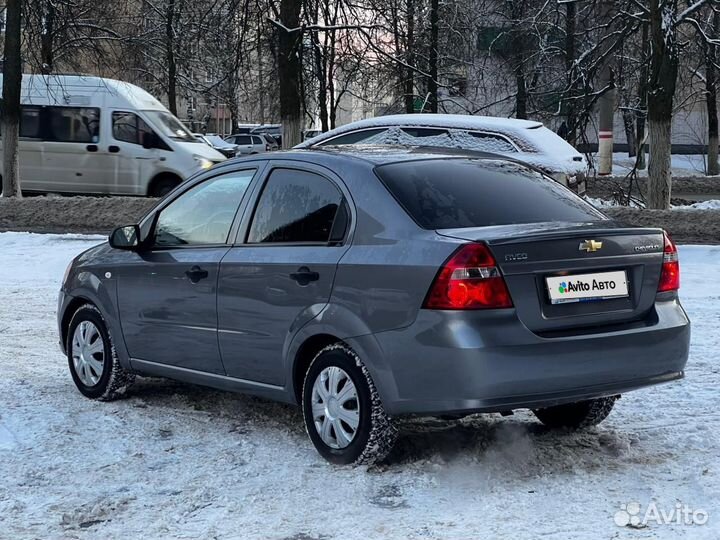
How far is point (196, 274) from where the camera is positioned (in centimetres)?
615

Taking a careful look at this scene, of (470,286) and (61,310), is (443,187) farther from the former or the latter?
(61,310)

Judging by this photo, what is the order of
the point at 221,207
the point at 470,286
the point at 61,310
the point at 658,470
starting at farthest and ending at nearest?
the point at 61,310, the point at 221,207, the point at 658,470, the point at 470,286

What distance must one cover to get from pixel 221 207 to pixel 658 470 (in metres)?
2.72

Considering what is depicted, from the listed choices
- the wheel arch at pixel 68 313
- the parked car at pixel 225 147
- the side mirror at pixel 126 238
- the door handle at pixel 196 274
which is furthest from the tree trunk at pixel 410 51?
the door handle at pixel 196 274

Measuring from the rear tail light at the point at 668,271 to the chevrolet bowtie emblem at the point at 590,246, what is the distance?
18.6 inches

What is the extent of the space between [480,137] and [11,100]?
987 centimetres

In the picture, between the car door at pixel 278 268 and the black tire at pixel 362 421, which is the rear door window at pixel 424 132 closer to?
the car door at pixel 278 268

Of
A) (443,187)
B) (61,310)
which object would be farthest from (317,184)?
(61,310)

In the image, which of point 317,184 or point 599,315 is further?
point 317,184

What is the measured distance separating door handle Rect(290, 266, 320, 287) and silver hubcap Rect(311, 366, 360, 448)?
437mm

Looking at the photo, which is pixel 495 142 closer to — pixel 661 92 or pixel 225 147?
pixel 661 92

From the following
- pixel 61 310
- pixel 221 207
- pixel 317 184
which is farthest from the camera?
pixel 61 310

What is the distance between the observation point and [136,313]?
6.64 m

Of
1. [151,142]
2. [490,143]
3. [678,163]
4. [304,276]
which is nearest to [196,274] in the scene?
[304,276]
